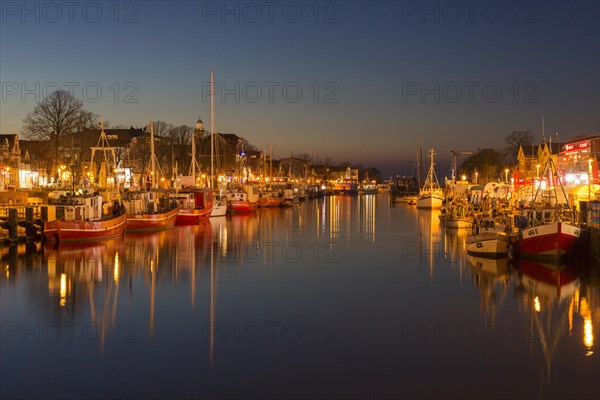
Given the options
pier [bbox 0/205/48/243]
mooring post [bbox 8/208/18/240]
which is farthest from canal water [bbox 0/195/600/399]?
pier [bbox 0/205/48/243]

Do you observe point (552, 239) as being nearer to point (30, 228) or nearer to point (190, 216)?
point (30, 228)

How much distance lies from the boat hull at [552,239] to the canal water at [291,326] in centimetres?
72

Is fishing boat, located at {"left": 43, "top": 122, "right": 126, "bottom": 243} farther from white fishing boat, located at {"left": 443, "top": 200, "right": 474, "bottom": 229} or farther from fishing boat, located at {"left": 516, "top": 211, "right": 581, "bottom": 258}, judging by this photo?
white fishing boat, located at {"left": 443, "top": 200, "right": 474, "bottom": 229}

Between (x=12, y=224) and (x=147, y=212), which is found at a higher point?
(x=147, y=212)

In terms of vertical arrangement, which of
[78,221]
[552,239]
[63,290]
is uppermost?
[78,221]

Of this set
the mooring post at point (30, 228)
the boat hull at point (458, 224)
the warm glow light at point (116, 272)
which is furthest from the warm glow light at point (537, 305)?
the boat hull at point (458, 224)

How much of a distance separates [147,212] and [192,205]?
819cm

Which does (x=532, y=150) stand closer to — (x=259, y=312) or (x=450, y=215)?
(x=450, y=215)

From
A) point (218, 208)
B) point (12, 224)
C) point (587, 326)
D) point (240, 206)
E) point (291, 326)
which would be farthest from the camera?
point (240, 206)

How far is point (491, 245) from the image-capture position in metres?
33.7

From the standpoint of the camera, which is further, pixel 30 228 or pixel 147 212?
pixel 147 212

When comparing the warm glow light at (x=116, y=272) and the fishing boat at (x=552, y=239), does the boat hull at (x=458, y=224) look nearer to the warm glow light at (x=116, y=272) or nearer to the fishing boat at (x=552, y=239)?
the fishing boat at (x=552, y=239)

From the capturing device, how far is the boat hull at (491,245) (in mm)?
33688

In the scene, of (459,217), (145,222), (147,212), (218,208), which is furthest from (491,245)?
(218,208)
